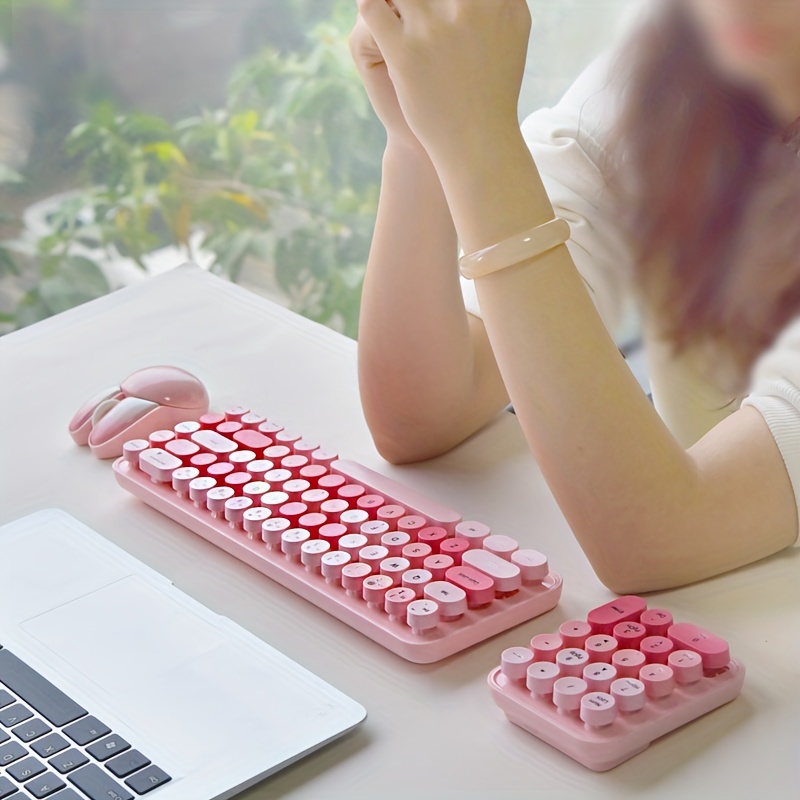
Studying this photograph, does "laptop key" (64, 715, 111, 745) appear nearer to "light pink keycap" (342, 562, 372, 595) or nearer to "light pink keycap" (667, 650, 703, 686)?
"light pink keycap" (342, 562, 372, 595)

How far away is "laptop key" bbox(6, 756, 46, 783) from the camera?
556mm

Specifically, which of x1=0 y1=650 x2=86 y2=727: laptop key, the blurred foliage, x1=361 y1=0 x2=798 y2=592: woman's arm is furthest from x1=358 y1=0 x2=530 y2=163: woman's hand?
the blurred foliage

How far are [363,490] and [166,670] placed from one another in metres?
0.19

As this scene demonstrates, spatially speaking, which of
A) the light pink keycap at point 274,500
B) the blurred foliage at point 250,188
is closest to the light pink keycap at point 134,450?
the light pink keycap at point 274,500

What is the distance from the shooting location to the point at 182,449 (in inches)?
32.7

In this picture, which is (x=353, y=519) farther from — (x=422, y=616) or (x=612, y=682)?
(x=612, y=682)

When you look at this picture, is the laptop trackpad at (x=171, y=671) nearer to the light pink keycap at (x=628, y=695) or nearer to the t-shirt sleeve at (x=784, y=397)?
the light pink keycap at (x=628, y=695)

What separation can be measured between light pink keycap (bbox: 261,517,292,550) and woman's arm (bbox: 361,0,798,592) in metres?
0.16

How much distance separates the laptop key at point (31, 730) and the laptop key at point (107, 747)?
0.03 metres

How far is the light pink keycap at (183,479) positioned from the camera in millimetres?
797

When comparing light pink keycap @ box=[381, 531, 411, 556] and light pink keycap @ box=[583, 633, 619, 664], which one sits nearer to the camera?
light pink keycap @ box=[583, 633, 619, 664]

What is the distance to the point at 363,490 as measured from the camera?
77 centimetres

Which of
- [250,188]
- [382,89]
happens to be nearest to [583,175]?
[382,89]

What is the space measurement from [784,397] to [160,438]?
1.37 ft
